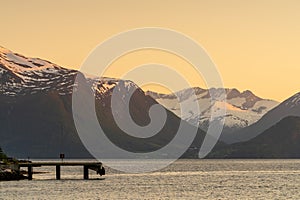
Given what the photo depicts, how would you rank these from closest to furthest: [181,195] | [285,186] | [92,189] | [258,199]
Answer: [258,199] < [181,195] < [92,189] < [285,186]

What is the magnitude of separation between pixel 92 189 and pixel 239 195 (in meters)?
32.1

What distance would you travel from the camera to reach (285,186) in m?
177

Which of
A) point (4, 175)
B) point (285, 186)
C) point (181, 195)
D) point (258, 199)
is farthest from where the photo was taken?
point (4, 175)

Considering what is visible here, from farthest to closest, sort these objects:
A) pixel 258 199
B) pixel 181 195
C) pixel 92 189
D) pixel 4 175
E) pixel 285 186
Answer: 1. pixel 4 175
2. pixel 285 186
3. pixel 92 189
4. pixel 181 195
5. pixel 258 199

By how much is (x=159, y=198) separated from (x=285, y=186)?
46.0 metres

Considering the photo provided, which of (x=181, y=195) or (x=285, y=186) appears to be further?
(x=285, y=186)

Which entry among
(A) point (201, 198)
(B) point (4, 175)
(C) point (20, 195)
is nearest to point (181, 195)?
(A) point (201, 198)

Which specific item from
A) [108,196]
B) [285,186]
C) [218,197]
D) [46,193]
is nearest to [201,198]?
[218,197]

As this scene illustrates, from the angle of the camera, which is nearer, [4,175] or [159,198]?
[159,198]

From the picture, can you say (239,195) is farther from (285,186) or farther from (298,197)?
(285,186)

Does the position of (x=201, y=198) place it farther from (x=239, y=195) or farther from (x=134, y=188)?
(x=134, y=188)

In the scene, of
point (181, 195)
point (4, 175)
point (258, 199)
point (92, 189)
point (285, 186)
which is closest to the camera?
point (258, 199)

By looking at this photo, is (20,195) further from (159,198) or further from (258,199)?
(258,199)

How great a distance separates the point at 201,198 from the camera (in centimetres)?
14075
